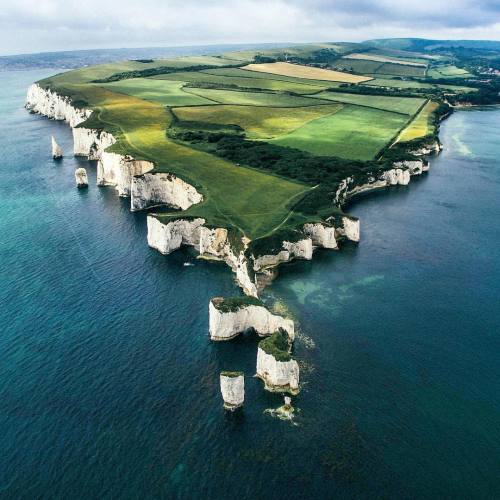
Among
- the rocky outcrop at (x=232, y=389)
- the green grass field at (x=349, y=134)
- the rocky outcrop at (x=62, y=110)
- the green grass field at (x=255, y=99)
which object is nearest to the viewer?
the rocky outcrop at (x=232, y=389)

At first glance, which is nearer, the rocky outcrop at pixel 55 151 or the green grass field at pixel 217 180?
the green grass field at pixel 217 180

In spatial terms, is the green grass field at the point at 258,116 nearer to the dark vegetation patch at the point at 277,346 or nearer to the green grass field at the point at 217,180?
the green grass field at the point at 217,180

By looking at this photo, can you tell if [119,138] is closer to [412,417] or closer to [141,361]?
[141,361]

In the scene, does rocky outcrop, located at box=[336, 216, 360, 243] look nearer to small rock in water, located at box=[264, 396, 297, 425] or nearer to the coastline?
the coastline

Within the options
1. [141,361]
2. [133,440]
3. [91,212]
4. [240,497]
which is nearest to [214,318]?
[141,361]

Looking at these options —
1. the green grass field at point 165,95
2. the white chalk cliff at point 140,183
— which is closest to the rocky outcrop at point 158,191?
the white chalk cliff at point 140,183
